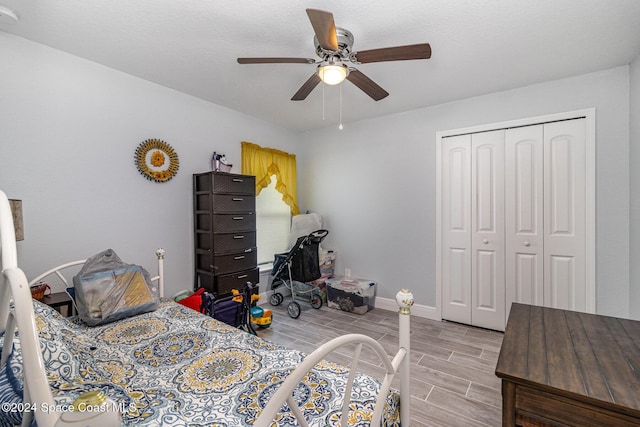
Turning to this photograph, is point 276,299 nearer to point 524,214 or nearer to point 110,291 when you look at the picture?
point 110,291

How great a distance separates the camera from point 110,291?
1959mm

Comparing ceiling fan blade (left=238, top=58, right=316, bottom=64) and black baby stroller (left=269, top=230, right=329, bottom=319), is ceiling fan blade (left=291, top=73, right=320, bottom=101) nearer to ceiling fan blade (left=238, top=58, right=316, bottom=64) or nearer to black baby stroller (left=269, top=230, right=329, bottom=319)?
ceiling fan blade (left=238, top=58, right=316, bottom=64)

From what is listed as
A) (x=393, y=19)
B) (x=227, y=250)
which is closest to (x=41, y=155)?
(x=227, y=250)

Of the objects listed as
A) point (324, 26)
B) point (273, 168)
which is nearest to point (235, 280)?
point (273, 168)

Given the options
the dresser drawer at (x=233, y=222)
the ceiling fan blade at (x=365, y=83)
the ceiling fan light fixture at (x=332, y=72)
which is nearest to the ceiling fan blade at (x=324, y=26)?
the ceiling fan light fixture at (x=332, y=72)

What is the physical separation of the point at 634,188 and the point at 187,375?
3.54 metres

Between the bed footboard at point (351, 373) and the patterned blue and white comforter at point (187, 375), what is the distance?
0.43ft

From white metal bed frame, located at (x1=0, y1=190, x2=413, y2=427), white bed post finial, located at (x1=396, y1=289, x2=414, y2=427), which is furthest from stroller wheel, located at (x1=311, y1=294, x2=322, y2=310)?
white metal bed frame, located at (x1=0, y1=190, x2=413, y2=427)

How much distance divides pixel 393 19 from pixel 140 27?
5.68 feet

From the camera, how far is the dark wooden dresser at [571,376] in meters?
0.90

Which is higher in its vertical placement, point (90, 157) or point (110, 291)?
point (90, 157)

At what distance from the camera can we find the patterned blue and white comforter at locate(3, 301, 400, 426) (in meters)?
1.03

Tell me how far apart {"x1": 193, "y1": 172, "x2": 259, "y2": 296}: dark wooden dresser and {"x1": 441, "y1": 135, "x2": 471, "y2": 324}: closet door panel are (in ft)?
7.52

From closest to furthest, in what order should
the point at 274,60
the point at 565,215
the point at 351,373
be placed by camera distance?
the point at 351,373, the point at 274,60, the point at 565,215
